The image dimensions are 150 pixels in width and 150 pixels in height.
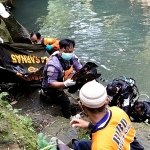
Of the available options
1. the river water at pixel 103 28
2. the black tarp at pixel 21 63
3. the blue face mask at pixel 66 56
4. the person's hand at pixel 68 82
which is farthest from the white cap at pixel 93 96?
the river water at pixel 103 28

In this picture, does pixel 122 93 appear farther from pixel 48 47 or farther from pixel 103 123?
Result: pixel 103 123

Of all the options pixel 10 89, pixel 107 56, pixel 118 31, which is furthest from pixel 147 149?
pixel 118 31

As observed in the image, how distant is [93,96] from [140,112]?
4406 mm

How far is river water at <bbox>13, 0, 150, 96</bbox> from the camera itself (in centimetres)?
1197

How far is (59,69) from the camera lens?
20.5 ft

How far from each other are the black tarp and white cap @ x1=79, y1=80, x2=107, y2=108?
14.2 feet

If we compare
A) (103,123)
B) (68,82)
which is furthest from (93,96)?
(68,82)

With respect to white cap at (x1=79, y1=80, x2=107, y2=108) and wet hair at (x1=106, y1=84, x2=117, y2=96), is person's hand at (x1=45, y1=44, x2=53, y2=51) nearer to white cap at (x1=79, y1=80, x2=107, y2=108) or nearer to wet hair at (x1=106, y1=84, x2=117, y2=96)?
wet hair at (x1=106, y1=84, x2=117, y2=96)

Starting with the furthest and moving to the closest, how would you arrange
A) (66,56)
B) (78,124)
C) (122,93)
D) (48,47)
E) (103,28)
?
(103,28)
(48,47)
(122,93)
(66,56)
(78,124)

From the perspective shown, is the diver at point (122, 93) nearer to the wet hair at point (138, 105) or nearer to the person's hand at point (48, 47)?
the wet hair at point (138, 105)

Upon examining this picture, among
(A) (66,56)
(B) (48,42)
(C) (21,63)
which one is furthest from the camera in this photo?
(B) (48,42)

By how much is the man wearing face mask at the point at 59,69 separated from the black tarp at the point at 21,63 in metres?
0.93

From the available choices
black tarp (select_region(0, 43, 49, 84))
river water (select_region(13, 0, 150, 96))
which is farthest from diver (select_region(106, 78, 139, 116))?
river water (select_region(13, 0, 150, 96))

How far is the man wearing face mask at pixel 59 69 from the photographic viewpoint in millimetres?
6195
